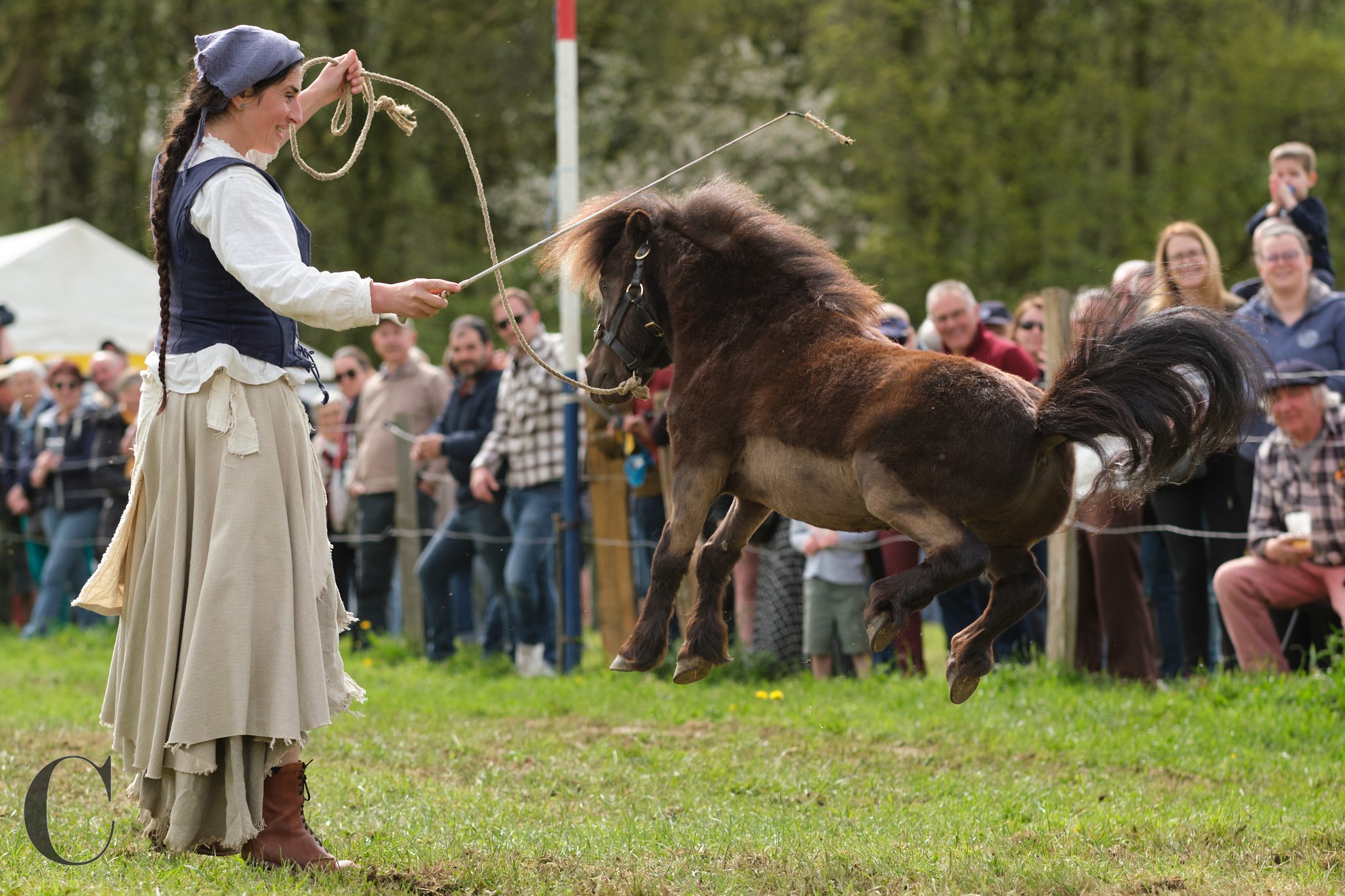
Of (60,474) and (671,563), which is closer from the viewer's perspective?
(671,563)

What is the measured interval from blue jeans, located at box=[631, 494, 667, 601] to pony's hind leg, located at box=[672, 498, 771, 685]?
4678 millimetres

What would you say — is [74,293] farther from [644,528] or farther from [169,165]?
[169,165]

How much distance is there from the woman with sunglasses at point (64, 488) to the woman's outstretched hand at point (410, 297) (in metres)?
9.13

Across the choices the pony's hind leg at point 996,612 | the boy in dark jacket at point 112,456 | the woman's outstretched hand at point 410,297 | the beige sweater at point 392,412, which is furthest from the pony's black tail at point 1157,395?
the boy in dark jacket at point 112,456

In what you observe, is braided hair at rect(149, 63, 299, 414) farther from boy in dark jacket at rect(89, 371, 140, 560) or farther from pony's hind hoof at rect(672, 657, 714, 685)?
boy in dark jacket at rect(89, 371, 140, 560)

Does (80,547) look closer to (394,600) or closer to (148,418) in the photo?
(394,600)

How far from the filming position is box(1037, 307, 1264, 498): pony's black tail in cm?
376

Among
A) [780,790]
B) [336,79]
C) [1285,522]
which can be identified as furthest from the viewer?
[1285,522]

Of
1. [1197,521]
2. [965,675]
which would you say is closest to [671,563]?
[965,675]

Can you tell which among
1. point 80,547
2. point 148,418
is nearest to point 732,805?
point 148,418

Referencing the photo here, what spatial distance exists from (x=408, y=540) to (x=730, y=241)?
6500mm

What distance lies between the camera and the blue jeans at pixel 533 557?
9.19 metres

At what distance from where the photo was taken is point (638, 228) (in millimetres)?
4352

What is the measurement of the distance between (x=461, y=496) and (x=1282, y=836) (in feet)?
20.5
